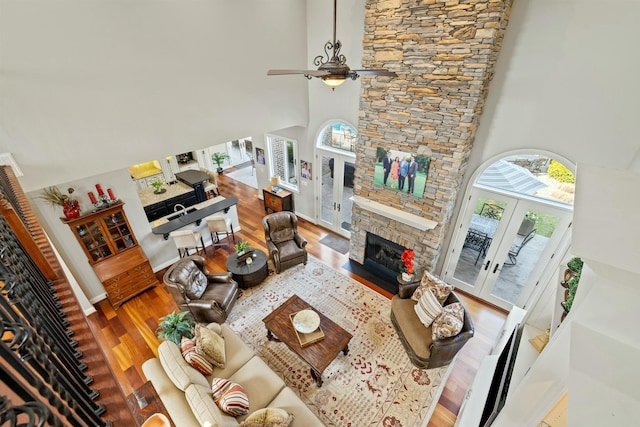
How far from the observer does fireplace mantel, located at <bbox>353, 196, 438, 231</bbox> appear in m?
5.07

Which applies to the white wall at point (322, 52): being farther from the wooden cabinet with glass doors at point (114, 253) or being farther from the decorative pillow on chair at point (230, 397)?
the decorative pillow on chair at point (230, 397)

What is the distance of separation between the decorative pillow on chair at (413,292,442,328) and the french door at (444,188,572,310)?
1581mm

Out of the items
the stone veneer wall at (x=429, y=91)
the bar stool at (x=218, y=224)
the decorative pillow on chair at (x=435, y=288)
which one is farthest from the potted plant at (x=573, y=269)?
the bar stool at (x=218, y=224)

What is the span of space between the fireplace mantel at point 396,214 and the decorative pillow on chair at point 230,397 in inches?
148

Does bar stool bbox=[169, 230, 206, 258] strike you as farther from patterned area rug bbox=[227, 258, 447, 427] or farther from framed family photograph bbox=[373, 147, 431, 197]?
framed family photograph bbox=[373, 147, 431, 197]

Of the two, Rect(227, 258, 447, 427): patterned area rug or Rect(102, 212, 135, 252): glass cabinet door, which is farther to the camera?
Rect(102, 212, 135, 252): glass cabinet door

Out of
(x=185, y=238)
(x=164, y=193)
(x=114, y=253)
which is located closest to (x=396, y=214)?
(x=185, y=238)

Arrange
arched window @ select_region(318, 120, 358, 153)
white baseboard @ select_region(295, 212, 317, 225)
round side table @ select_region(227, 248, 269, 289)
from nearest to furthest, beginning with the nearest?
round side table @ select_region(227, 248, 269, 289) → arched window @ select_region(318, 120, 358, 153) → white baseboard @ select_region(295, 212, 317, 225)

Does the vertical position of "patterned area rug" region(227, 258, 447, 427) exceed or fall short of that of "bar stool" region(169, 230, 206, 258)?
it falls short

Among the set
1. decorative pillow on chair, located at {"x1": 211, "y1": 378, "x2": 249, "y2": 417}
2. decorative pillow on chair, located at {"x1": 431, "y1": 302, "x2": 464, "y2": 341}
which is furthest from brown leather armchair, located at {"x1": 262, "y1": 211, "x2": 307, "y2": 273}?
decorative pillow on chair, located at {"x1": 431, "y1": 302, "x2": 464, "y2": 341}

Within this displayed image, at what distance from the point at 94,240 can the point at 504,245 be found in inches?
303

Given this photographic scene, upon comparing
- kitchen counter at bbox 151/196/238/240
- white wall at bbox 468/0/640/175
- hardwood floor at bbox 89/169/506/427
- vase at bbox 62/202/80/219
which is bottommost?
hardwood floor at bbox 89/169/506/427

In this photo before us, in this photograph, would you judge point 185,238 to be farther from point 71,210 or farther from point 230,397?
point 230,397

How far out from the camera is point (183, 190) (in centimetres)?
845
